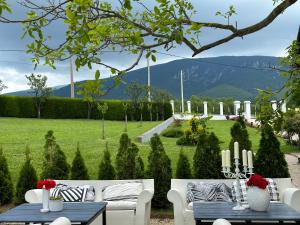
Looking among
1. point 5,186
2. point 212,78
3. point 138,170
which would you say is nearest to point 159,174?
point 138,170

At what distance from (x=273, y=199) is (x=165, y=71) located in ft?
610

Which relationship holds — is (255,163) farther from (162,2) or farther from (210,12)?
(162,2)

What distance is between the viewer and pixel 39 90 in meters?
28.5

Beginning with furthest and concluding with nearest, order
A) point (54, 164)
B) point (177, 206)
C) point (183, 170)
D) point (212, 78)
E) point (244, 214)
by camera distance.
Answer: point (212, 78) < point (183, 170) < point (54, 164) < point (177, 206) < point (244, 214)

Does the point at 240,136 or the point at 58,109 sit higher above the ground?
the point at 58,109

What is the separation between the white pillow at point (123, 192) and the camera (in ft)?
19.9

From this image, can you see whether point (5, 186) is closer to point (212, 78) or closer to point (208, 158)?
point (208, 158)

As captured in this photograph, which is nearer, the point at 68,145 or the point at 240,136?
the point at 240,136

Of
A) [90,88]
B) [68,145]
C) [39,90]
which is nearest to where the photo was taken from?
[90,88]

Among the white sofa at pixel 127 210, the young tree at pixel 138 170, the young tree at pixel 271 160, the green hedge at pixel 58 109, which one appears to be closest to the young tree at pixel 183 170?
the young tree at pixel 138 170

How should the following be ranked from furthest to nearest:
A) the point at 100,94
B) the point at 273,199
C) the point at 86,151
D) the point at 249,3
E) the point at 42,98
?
the point at 42,98 < the point at 86,151 < the point at 273,199 < the point at 249,3 < the point at 100,94

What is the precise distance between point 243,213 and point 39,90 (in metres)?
25.6

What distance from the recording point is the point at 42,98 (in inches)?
1118

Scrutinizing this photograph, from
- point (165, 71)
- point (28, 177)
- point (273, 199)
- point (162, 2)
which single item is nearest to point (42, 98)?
point (28, 177)
